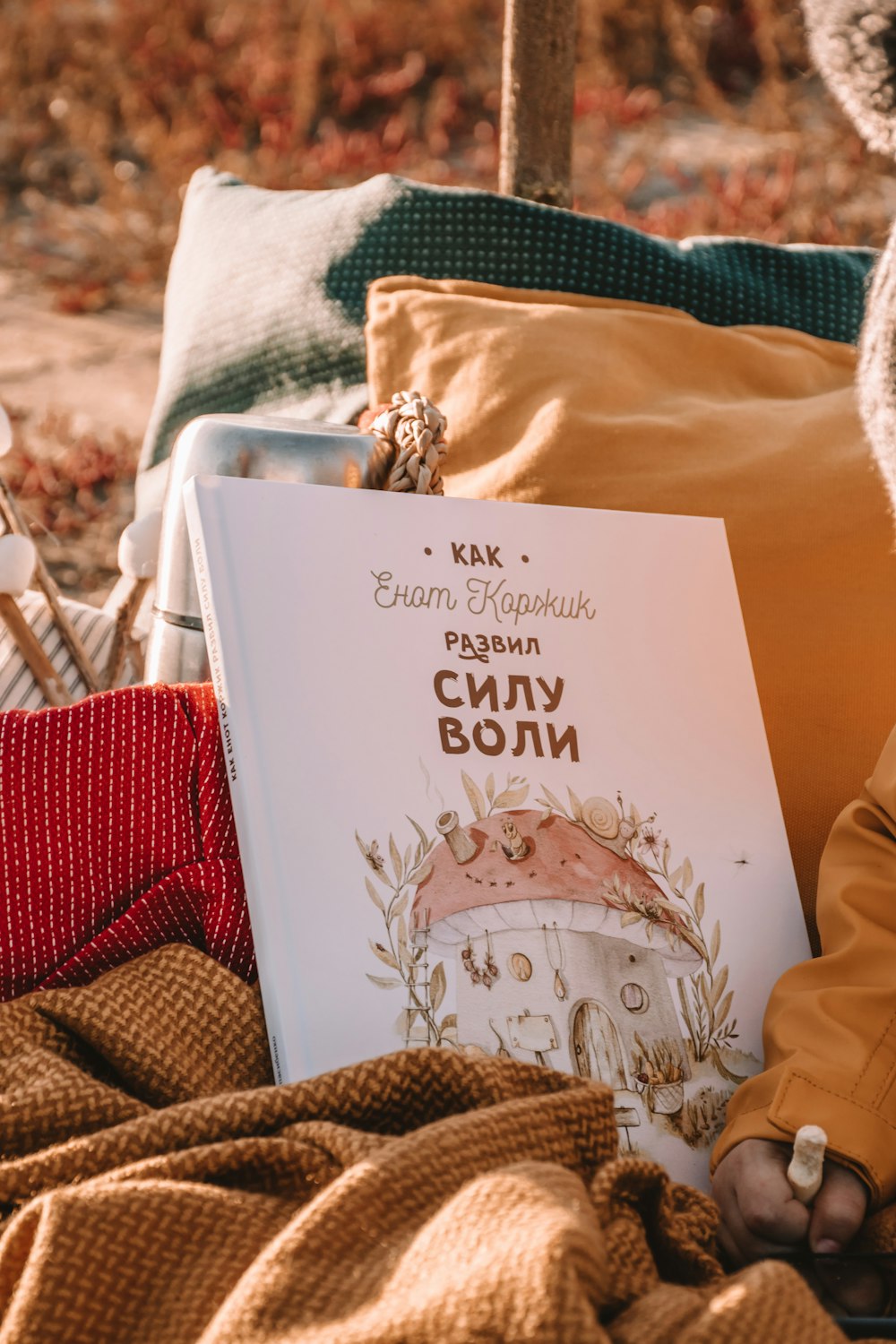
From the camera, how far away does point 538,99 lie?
1418 mm

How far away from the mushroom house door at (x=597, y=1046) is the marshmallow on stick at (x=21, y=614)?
1.80 feet

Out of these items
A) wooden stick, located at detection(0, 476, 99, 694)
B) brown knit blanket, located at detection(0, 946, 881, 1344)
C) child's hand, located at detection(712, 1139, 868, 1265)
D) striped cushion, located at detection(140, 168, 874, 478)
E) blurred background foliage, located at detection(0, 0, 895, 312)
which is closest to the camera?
brown knit blanket, located at detection(0, 946, 881, 1344)

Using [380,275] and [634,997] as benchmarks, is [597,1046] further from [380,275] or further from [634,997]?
[380,275]

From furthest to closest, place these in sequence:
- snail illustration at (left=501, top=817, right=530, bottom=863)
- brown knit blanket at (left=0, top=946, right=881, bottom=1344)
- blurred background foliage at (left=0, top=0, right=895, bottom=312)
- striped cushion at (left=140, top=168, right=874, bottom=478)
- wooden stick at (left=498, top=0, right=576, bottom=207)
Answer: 1. blurred background foliage at (left=0, top=0, right=895, bottom=312)
2. wooden stick at (left=498, top=0, right=576, bottom=207)
3. striped cushion at (left=140, top=168, right=874, bottom=478)
4. snail illustration at (left=501, top=817, right=530, bottom=863)
5. brown knit blanket at (left=0, top=946, right=881, bottom=1344)

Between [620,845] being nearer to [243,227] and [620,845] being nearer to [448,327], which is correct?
[448,327]

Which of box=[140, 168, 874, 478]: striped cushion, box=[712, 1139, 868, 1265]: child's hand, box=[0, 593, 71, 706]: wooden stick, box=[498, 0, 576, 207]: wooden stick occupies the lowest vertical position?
box=[712, 1139, 868, 1265]: child's hand

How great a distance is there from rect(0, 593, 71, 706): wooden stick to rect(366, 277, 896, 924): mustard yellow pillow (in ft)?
1.25

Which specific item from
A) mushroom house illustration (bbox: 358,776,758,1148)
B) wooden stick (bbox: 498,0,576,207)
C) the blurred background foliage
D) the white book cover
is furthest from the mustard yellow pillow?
the blurred background foliage

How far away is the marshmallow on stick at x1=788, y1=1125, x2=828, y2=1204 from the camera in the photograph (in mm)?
684

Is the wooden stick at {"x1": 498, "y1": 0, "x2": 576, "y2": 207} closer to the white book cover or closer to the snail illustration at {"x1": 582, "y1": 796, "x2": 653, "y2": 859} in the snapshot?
the white book cover

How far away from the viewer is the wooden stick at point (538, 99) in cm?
139

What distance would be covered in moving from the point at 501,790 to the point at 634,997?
163 millimetres

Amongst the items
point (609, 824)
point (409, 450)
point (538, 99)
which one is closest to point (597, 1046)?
point (609, 824)

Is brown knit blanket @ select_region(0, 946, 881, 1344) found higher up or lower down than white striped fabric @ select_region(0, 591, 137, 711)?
lower down
